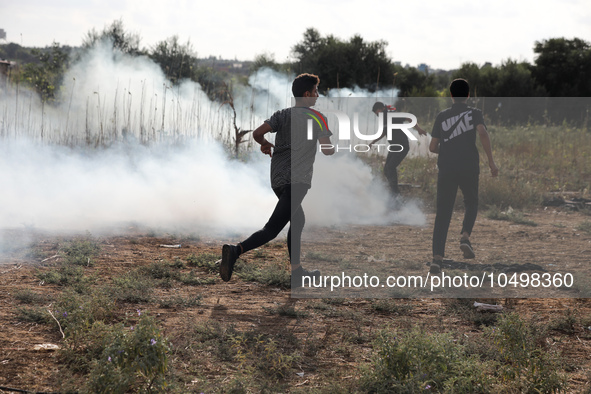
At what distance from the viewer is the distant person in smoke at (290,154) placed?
5.03 m

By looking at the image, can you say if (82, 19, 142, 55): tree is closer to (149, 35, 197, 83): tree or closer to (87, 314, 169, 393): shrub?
(149, 35, 197, 83): tree

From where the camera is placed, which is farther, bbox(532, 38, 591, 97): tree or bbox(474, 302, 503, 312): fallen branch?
bbox(532, 38, 591, 97): tree

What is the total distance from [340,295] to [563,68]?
25.5 m

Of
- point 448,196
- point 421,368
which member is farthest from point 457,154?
point 421,368

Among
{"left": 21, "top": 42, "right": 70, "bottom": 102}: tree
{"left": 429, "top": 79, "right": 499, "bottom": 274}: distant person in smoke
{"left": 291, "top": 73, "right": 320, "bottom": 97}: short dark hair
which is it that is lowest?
{"left": 429, "top": 79, "right": 499, "bottom": 274}: distant person in smoke

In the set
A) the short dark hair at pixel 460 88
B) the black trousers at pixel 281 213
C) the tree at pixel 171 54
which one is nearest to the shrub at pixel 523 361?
the black trousers at pixel 281 213

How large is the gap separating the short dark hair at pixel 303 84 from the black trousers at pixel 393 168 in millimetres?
5720

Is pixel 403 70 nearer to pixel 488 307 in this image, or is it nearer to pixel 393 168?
pixel 393 168

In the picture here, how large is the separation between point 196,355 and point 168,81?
11541mm

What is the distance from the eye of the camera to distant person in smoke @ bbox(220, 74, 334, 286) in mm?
5031

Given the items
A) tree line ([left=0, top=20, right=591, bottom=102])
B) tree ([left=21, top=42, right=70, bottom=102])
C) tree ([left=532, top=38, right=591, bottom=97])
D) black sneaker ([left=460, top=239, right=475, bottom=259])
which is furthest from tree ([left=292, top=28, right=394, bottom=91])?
black sneaker ([left=460, top=239, right=475, bottom=259])

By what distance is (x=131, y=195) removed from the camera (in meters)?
8.92

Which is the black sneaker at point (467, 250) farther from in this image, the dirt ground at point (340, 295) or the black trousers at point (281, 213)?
the black trousers at point (281, 213)

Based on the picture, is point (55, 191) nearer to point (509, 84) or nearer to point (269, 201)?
point (269, 201)
